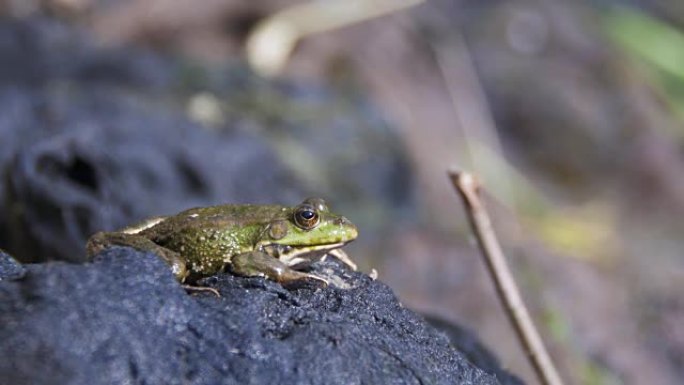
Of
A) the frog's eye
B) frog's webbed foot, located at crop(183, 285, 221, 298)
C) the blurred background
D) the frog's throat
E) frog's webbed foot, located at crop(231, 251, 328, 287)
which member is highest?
the blurred background

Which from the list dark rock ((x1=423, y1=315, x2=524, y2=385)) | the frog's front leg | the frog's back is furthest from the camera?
dark rock ((x1=423, y1=315, x2=524, y2=385))

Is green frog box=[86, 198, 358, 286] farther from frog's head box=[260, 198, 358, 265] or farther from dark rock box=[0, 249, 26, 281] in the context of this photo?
dark rock box=[0, 249, 26, 281]

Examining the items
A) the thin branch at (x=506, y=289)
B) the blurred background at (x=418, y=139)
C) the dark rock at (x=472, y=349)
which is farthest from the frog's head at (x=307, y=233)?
the blurred background at (x=418, y=139)

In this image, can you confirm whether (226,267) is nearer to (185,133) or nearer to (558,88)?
(185,133)

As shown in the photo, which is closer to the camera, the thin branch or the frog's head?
the frog's head

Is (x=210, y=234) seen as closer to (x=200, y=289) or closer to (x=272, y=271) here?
(x=272, y=271)

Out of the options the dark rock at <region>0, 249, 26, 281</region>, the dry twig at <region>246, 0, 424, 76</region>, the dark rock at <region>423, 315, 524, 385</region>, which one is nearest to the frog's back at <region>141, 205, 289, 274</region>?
the dark rock at <region>0, 249, 26, 281</region>

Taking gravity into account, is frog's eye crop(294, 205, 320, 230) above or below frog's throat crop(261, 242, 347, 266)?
above
